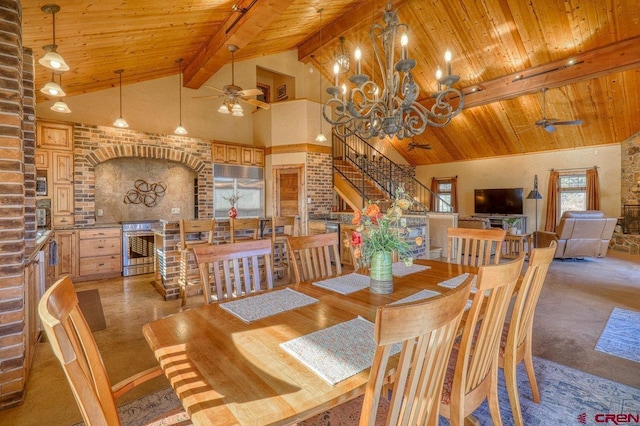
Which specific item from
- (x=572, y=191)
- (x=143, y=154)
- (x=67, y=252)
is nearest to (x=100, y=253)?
(x=67, y=252)

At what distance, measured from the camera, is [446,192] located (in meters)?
11.1

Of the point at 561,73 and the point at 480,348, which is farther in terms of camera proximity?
the point at 561,73

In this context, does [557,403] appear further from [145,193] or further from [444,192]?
[444,192]

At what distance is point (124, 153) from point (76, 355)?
5.72 metres

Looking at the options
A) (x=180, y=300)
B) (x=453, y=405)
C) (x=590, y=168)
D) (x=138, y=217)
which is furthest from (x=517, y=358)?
(x=590, y=168)

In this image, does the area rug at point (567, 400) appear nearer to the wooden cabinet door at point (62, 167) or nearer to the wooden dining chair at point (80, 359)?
the wooden dining chair at point (80, 359)

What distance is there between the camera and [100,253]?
5.01m

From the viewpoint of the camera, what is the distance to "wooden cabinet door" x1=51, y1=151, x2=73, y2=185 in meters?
4.85

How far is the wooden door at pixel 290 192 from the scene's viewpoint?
6.81 meters

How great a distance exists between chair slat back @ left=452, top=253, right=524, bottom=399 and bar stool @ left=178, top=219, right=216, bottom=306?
300 cm

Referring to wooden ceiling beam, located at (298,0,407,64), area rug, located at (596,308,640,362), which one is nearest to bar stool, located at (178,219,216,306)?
area rug, located at (596,308,640,362)

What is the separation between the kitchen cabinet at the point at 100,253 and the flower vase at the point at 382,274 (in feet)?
15.9

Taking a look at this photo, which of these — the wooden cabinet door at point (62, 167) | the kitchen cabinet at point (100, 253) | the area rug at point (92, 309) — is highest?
the wooden cabinet door at point (62, 167)

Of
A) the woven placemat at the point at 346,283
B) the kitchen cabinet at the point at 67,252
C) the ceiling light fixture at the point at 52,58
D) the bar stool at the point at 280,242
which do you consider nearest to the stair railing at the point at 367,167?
the bar stool at the point at 280,242
